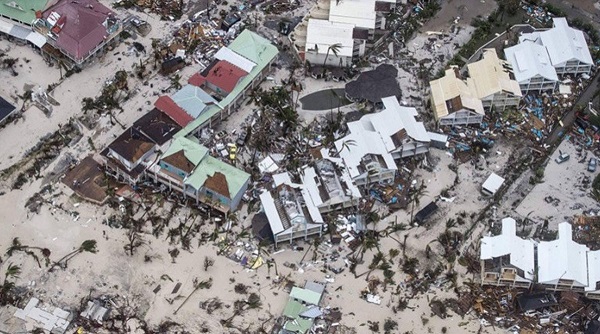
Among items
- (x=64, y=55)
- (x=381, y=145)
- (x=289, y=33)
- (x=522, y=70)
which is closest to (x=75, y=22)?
(x=64, y=55)

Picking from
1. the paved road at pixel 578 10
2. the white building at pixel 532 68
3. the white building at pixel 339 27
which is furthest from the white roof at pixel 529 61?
the white building at pixel 339 27

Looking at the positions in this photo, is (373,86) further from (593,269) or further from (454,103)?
(593,269)

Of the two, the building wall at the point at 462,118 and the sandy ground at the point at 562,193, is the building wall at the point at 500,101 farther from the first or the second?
the sandy ground at the point at 562,193

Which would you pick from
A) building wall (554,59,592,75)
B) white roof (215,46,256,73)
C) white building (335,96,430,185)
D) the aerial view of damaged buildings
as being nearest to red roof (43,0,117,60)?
the aerial view of damaged buildings

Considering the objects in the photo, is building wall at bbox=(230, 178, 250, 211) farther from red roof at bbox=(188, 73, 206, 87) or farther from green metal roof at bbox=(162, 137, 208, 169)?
red roof at bbox=(188, 73, 206, 87)

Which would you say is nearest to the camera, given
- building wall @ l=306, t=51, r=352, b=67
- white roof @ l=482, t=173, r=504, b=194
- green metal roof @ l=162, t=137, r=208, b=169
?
green metal roof @ l=162, t=137, r=208, b=169

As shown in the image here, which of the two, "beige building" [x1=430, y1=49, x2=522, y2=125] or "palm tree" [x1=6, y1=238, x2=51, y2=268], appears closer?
"palm tree" [x1=6, y1=238, x2=51, y2=268]

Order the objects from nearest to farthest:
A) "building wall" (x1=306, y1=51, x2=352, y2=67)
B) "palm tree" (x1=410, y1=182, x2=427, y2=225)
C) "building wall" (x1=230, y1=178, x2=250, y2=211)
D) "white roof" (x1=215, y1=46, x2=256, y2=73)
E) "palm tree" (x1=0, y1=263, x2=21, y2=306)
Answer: "palm tree" (x1=0, y1=263, x2=21, y2=306) → "building wall" (x1=230, y1=178, x2=250, y2=211) → "palm tree" (x1=410, y1=182, x2=427, y2=225) → "white roof" (x1=215, y1=46, x2=256, y2=73) → "building wall" (x1=306, y1=51, x2=352, y2=67)
